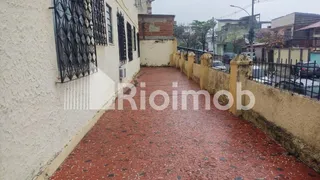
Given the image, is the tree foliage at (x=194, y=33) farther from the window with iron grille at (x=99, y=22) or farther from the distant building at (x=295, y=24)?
the window with iron grille at (x=99, y=22)

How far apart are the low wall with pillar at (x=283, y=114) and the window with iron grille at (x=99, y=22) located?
2946mm

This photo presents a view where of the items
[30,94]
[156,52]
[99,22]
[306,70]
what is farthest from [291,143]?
[156,52]

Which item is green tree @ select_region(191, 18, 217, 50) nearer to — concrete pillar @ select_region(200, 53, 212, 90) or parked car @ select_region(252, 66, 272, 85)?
concrete pillar @ select_region(200, 53, 212, 90)

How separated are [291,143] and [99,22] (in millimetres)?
4409

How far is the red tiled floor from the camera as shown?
249cm

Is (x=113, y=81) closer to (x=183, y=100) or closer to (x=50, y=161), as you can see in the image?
(x=183, y=100)

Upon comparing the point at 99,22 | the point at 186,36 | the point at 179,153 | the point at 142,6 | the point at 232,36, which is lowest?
the point at 179,153

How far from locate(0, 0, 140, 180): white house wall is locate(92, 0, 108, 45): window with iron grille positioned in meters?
1.90

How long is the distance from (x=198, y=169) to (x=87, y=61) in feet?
8.11

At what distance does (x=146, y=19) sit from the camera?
18.0 meters

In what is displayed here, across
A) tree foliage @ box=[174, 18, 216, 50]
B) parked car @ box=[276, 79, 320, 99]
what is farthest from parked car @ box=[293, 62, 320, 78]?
tree foliage @ box=[174, 18, 216, 50]

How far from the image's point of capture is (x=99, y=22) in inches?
196

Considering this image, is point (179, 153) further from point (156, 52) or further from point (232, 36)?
point (232, 36)

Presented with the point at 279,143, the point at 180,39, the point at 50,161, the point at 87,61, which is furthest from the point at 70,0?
the point at 180,39
